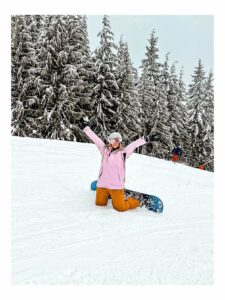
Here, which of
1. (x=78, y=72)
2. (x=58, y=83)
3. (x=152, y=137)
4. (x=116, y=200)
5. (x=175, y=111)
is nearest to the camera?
(x=116, y=200)

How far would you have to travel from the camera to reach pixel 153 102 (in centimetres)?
3353

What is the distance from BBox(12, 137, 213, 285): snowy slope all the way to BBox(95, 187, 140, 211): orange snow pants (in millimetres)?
126

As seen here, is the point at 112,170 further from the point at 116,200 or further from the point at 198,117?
the point at 198,117

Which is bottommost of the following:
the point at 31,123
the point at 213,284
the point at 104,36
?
the point at 213,284

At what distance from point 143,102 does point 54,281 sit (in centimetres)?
3053

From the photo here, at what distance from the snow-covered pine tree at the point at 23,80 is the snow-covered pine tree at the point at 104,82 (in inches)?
178

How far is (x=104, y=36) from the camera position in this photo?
94.6 feet

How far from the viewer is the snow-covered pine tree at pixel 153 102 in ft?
109

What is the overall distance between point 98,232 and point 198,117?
3330 cm

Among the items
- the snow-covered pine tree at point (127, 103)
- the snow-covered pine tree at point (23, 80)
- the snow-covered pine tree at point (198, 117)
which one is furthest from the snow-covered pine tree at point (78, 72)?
the snow-covered pine tree at point (198, 117)

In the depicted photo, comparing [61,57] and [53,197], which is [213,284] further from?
[61,57]

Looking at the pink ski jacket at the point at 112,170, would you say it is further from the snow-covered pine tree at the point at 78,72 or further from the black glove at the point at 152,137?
the black glove at the point at 152,137

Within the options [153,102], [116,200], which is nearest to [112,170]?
[116,200]

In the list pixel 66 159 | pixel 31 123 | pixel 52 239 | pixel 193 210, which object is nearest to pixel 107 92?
pixel 31 123
